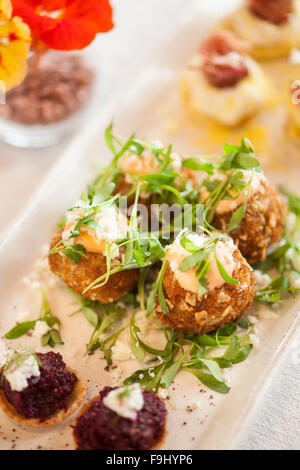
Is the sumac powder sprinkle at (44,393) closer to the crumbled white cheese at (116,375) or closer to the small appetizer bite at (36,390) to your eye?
the small appetizer bite at (36,390)

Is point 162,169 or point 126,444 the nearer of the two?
point 126,444

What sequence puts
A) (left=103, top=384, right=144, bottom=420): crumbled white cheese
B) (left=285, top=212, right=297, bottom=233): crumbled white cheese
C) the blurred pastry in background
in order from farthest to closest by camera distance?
the blurred pastry in background, (left=285, top=212, right=297, bottom=233): crumbled white cheese, (left=103, top=384, right=144, bottom=420): crumbled white cheese

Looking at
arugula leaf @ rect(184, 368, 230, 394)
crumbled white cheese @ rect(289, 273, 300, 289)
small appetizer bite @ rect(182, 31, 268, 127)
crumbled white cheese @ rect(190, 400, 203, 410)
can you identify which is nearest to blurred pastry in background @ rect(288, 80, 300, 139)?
small appetizer bite @ rect(182, 31, 268, 127)

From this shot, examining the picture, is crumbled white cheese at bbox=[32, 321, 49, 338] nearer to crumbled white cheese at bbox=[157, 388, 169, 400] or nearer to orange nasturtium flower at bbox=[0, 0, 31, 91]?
crumbled white cheese at bbox=[157, 388, 169, 400]

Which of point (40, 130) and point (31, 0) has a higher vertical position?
point (31, 0)

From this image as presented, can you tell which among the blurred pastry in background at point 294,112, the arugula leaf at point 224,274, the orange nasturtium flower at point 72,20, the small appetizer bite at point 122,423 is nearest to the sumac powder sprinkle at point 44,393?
the small appetizer bite at point 122,423

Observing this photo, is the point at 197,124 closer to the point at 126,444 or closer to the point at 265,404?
the point at 265,404
